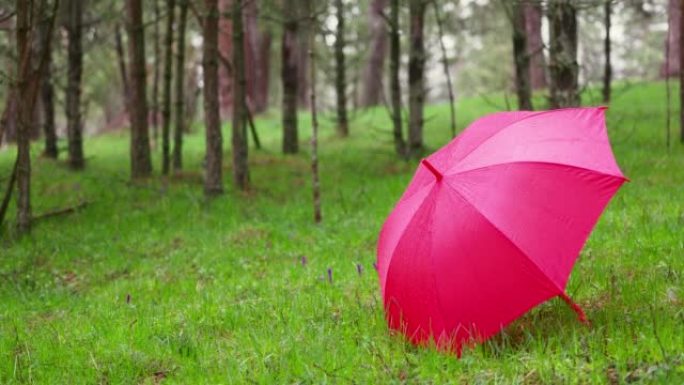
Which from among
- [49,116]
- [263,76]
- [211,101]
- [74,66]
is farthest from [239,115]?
[263,76]

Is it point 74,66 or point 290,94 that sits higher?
point 74,66

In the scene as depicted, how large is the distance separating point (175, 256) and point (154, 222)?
6.78 ft

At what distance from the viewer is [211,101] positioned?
35.8 feet

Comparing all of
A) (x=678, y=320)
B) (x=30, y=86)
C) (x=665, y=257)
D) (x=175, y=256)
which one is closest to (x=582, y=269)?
(x=665, y=257)

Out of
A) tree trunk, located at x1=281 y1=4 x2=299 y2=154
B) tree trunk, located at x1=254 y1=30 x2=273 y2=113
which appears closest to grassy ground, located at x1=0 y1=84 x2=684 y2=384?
tree trunk, located at x1=281 y1=4 x2=299 y2=154

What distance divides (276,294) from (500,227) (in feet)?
9.39

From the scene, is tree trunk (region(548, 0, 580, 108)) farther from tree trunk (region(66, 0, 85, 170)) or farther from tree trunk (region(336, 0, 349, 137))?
tree trunk (region(66, 0, 85, 170))

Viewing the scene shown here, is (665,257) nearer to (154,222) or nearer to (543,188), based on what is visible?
(543,188)

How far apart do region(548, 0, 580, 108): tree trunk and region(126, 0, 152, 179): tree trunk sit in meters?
6.97

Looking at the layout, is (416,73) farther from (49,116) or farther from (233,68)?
(49,116)

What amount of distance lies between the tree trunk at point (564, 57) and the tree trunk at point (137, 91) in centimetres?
697

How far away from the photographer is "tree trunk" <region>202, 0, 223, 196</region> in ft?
35.0

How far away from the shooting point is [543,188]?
4039mm

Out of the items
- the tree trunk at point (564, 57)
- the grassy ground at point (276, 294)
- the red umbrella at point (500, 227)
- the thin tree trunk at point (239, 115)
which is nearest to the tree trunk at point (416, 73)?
the grassy ground at point (276, 294)
